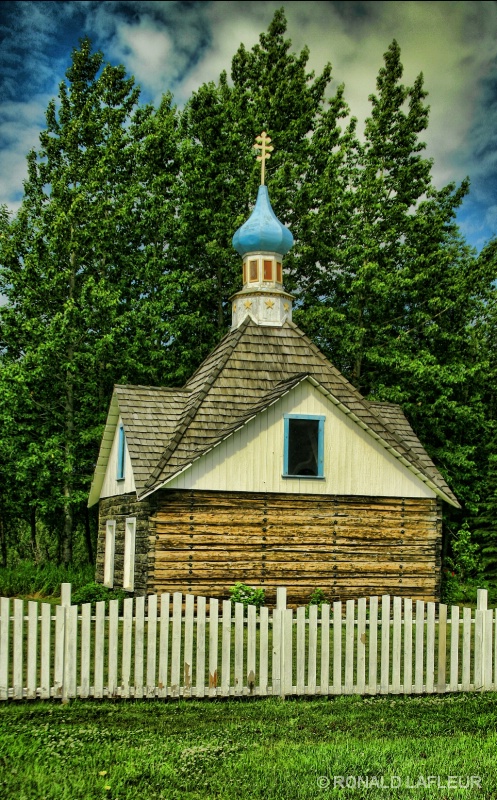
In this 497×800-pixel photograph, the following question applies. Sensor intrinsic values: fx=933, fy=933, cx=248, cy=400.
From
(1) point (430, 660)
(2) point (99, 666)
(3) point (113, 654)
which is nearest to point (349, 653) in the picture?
(1) point (430, 660)

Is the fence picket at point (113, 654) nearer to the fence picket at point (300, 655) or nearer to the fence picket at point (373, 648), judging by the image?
the fence picket at point (300, 655)

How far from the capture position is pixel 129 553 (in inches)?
898

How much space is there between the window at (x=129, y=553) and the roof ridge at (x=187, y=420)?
2.47 metres

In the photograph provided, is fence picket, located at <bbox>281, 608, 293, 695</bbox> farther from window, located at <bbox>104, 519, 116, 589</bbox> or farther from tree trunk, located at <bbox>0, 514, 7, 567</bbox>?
tree trunk, located at <bbox>0, 514, 7, 567</bbox>

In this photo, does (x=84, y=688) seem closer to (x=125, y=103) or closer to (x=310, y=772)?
(x=310, y=772)

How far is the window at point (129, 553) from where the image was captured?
73.3ft

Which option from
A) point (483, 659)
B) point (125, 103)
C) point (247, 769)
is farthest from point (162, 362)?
point (247, 769)

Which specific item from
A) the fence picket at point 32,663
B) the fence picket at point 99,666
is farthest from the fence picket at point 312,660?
the fence picket at point 32,663

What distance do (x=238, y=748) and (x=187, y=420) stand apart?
1359 centimetres

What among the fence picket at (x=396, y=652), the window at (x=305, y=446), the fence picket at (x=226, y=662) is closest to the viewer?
the fence picket at (x=226, y=662)

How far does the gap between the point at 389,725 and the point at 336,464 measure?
12630mm

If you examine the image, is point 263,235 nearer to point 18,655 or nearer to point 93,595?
point 93,595

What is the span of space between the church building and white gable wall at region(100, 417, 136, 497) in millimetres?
271

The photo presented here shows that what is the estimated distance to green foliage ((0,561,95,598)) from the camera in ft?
78.4
